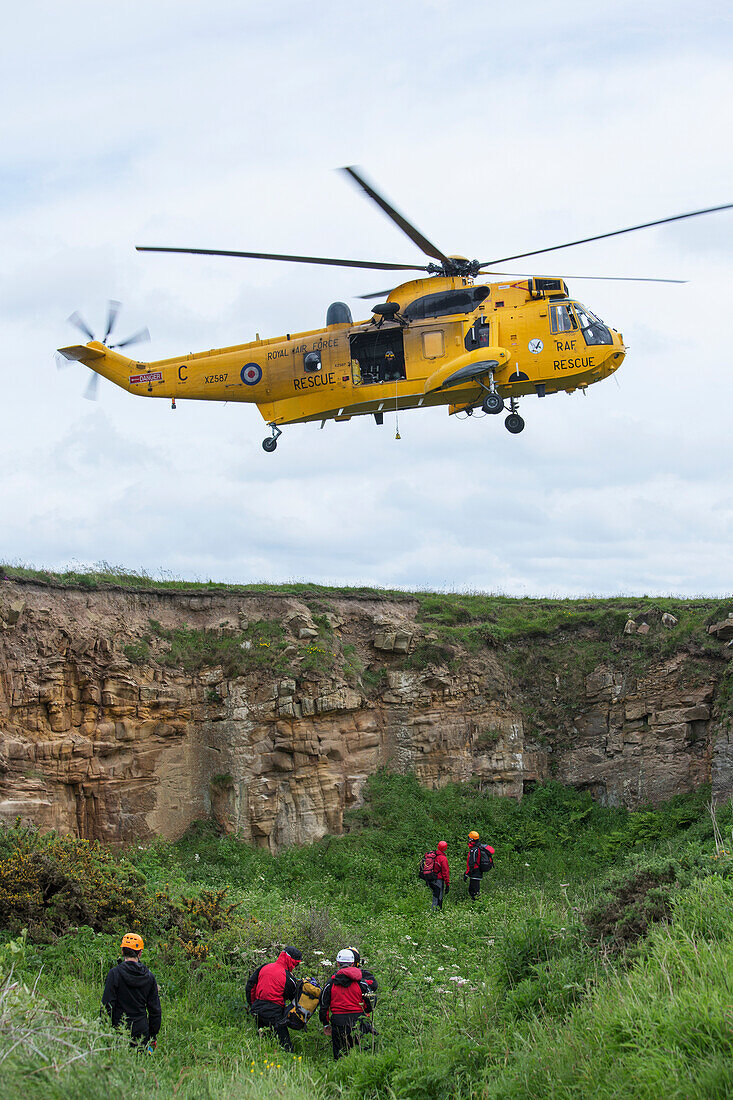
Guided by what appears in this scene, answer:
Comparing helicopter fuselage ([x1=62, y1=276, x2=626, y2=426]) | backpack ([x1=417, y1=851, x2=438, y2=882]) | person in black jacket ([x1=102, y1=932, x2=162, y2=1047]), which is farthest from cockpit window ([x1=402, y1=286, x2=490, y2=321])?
person in black jacket ([x1=102, y1=932, x2=162, y2=1047])

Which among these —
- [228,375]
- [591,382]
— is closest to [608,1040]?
[591,382]

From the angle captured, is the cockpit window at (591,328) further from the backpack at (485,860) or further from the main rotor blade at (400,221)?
the backpack at (485,860)

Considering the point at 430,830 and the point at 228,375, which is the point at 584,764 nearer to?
the point at 430,830

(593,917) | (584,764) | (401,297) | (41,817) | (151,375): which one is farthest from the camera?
(584,764)

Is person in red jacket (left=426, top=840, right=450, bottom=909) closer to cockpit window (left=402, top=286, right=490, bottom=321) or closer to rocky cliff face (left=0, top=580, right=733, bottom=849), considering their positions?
rocky cliff face (left=0, top=580, right=733, bottom=849)

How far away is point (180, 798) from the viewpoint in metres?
20.4

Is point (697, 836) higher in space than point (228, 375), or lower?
lower

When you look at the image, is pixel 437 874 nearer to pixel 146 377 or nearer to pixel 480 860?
pixel 480 860

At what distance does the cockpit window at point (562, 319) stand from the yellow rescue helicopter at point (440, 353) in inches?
0.8

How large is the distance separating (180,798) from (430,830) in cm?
563

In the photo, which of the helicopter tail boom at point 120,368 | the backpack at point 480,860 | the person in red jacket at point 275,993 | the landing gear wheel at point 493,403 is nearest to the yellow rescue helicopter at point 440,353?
the landing gear wheel at point 493,403

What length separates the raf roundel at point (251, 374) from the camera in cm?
1998

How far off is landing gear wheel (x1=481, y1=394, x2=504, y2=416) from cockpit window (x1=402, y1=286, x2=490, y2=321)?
1984 mm

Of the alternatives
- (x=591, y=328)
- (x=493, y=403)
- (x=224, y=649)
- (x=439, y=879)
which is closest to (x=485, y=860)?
(x=439, y=879)
